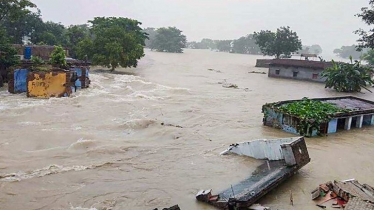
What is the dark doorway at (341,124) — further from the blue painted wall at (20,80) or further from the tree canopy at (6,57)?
the tree canopy at (6,57)

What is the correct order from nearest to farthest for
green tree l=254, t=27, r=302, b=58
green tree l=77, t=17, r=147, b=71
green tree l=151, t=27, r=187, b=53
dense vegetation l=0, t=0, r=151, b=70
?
dense vegetation l=0, t=0, r=151, b=70 < green tree l=77, t=17, r=147, b=71 < green tree l=254, t=27, r=302, b=58 < green tree l=151, t=27, r=187, b=53

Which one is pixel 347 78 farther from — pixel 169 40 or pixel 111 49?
pixel 169 40

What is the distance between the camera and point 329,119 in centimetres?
1316

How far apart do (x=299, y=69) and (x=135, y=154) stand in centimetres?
2904

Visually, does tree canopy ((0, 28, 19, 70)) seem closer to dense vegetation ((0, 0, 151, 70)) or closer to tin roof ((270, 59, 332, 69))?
dense vegetation ((0, 0, 151, 70))

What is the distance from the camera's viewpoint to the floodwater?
7.50 m

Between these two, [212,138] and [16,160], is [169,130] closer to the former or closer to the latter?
[212,138]

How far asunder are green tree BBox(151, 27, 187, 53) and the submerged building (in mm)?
71986

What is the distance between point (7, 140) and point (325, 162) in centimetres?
939

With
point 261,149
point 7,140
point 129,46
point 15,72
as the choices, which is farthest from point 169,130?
point 129,46

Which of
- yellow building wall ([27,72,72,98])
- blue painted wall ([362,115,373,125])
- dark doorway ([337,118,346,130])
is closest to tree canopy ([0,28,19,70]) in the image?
yellow building wall ([27,72,72,98])

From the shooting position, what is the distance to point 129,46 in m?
32.3

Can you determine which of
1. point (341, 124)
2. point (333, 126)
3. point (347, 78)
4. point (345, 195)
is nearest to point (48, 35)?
point (347, 78)

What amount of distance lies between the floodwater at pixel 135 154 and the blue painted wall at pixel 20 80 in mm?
728
